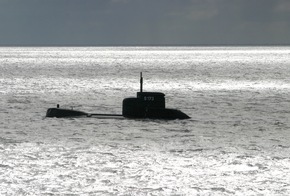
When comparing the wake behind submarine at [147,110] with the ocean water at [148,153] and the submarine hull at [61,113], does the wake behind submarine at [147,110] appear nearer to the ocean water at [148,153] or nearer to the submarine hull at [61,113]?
the ocean water at [148,153]

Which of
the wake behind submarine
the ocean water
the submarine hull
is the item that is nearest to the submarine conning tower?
the wake behind submarine

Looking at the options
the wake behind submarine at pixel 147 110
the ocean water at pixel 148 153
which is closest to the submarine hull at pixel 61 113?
the ocean water at pixel 148 153

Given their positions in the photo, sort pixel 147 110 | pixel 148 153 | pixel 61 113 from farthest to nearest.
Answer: pixel 61 113 < pixel 147 110 < pixel 148 153

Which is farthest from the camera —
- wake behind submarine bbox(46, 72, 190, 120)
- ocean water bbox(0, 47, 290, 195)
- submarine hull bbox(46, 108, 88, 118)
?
submarine hull bbox(46, 108, 88, 118)

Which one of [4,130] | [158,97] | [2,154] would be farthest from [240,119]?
[2,154]

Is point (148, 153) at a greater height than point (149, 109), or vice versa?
point (149, 109)

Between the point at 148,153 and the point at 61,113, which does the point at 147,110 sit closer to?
the point at 61,113

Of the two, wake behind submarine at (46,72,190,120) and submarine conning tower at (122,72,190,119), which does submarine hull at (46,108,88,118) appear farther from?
submarine conning tower at (122,72,190,119)

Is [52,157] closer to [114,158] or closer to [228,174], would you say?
[114,158]

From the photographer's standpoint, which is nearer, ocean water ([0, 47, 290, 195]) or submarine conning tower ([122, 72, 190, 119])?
ocean water ([0, 47, 290, 195])

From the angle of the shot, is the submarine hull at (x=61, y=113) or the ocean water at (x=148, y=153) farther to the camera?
the submarine hull at (x=61, y=113)

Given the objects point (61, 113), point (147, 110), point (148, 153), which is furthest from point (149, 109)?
point (148, 153)

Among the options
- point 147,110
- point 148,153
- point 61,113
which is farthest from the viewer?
point 61,113

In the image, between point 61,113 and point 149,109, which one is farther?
point 61,113
